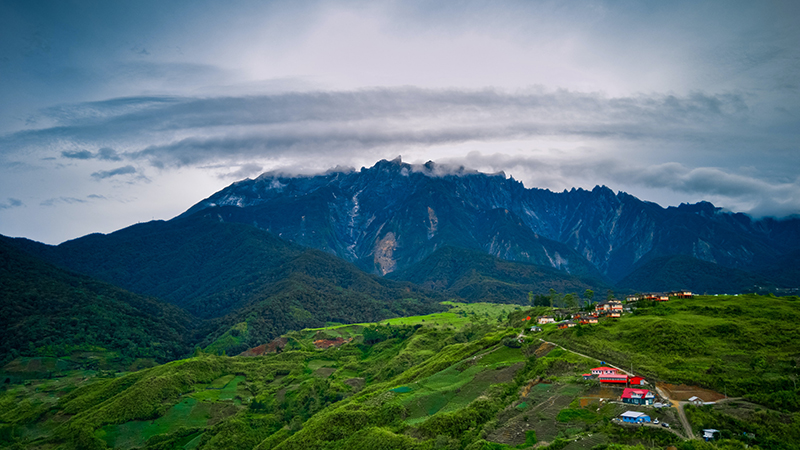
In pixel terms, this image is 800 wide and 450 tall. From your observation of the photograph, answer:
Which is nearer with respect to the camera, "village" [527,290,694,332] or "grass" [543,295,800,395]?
"grass" [543,295,800,395]

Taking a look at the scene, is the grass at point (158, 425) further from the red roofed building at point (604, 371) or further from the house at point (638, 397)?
the house at point (638, 397)

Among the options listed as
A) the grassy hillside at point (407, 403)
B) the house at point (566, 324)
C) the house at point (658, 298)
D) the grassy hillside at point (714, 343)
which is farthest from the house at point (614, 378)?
the house at point (658, 298)

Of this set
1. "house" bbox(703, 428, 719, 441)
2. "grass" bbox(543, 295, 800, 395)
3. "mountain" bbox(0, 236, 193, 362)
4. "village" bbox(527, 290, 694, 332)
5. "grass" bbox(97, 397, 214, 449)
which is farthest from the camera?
"mountain" bbox(0, 236, 193, 362)

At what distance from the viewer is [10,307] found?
18250cm

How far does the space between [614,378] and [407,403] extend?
116 ft

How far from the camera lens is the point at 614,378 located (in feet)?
225

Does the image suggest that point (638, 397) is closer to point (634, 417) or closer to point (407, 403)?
point (634, 417)

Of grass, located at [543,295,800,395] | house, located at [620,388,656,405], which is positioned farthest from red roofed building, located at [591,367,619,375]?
house, located at [620,388,656,405]

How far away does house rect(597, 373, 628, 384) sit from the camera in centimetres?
6781

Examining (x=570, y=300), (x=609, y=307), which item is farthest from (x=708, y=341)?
(x=570, y=300)

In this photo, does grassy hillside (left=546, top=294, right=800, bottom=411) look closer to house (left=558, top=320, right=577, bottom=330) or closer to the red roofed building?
house (left=558, top=320, right=577, bottom=330)

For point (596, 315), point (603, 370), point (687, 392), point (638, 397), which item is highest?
point (596, 315)

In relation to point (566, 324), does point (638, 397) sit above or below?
below

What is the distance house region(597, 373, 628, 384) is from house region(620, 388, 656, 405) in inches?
139
